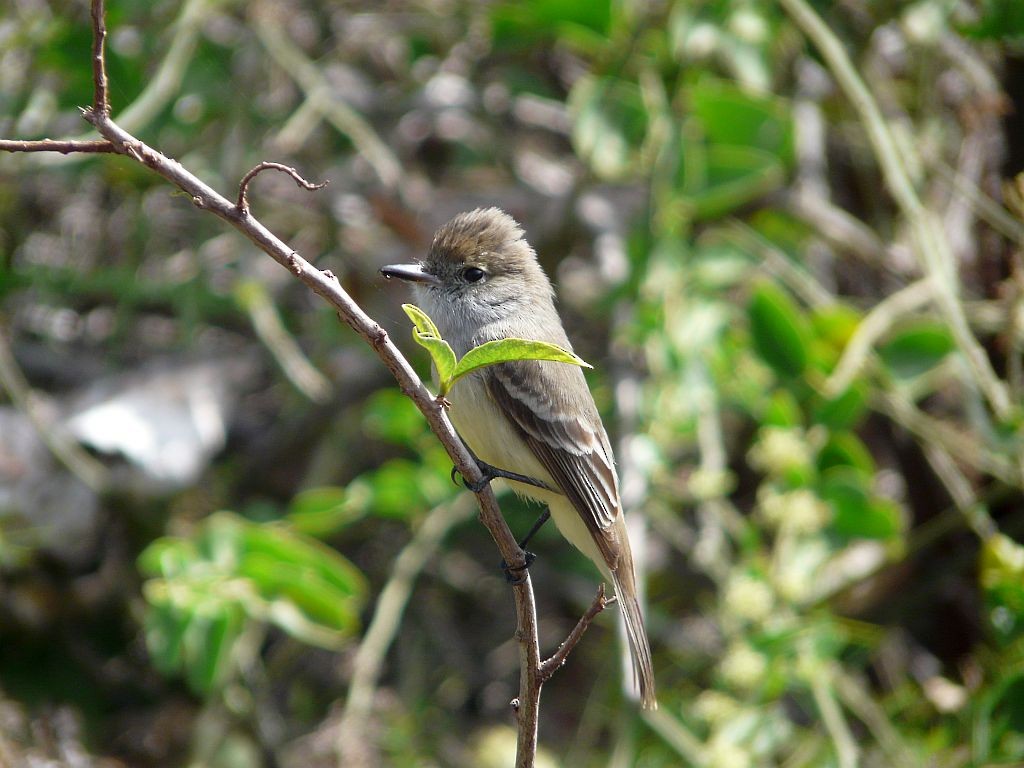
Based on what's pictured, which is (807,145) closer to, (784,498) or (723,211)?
(723,211)

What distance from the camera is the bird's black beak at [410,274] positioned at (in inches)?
97.3

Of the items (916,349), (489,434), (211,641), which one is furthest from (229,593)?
(916,349)

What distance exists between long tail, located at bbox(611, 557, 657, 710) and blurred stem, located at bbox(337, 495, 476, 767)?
2.70ft

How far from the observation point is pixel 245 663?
3578mm

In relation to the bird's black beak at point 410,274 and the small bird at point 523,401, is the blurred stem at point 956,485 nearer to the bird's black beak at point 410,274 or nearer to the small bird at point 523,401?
the small bird at point 523,401

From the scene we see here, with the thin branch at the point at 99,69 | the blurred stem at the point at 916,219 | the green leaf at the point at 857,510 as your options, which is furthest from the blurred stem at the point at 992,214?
the thin branch at the point at 99,69

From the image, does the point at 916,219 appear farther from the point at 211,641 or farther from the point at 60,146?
the point at 60,146

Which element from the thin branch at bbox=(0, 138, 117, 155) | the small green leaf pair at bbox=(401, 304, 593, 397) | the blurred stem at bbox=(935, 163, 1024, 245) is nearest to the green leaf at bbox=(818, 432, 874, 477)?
the blurred stem at bbox=(935, 163, 1024, 245)

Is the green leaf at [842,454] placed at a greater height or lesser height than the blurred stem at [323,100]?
lesser

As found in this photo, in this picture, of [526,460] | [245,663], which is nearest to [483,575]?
[245,663]

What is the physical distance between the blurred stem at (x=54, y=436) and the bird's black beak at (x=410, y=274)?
123 cm

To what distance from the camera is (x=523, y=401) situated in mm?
2641

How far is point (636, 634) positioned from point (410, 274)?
38.3 inches

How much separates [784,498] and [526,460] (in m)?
0.89
